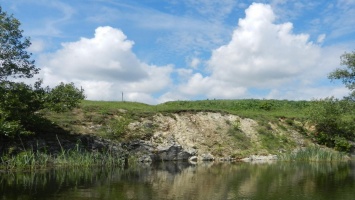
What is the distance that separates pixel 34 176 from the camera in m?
27.8

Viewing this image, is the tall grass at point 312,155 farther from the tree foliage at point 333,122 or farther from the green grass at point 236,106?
the green grass at point 236,106

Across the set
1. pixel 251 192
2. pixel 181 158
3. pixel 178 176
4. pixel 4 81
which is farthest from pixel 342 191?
pixel 4 81

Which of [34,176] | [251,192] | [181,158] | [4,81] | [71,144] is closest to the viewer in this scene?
[251,192]

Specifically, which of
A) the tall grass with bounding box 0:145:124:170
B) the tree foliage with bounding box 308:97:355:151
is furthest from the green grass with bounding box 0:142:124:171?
the tree foliage with bounding box 308:97:355:151

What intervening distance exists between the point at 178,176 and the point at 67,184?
28.5ft

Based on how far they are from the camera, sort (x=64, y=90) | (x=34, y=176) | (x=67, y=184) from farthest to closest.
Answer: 1. (x=64, y=90)
2. (x=34, y=176)
3. (x=67, y=184)

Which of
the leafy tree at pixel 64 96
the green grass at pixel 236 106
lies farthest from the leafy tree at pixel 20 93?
the green grass at pixel 236 106

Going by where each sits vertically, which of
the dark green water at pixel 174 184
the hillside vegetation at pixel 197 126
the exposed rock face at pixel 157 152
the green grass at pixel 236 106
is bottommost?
the dark green water at pixel 174 184

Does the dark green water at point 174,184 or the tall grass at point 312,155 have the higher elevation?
the tall grass at point 312,155

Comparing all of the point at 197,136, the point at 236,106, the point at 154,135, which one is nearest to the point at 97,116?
the point at 154,135

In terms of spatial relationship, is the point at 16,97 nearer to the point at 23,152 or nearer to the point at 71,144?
the point at 23,152

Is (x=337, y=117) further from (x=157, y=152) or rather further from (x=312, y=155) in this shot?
(x=157, y=152)

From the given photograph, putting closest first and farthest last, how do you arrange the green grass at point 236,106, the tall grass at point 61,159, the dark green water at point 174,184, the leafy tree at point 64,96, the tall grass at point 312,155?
the dark green water at point 174,184
the tall grass at point 61,159
the leafy tree at point 64,96
the tall grass at point 312,155
the green grass at point 236,106

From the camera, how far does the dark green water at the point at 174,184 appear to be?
2077cm
